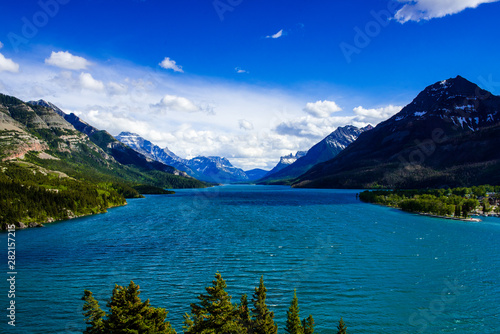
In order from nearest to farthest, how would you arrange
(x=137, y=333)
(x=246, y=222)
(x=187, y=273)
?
(x=137, y=333)
(x=187, y=273)
(x=246, y=222)

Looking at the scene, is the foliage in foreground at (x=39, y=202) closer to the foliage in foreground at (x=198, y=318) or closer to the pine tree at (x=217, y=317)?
the foliage in foreground at (x=198, y=318)

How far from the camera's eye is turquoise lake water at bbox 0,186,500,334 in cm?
3966

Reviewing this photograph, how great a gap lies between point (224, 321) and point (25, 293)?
43184 mm

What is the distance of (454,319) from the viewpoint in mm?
39344

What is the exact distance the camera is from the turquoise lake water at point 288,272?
3966cm

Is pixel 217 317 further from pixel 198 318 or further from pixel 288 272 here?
pixel 288 272

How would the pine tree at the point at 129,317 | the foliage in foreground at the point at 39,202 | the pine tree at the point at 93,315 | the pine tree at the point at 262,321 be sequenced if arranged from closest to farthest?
the pine tree at the point at 129,317
the pine tree at the point at 93,315
the pine tree at the point at 262,321
the foliage in foreground at the point at 39,202

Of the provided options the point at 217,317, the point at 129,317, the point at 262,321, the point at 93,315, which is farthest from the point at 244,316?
the point at 93,315

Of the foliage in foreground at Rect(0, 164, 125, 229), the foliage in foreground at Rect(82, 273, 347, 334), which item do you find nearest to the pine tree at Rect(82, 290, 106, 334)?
the foliage in foreground at Rect(82, 273, 347, 334)

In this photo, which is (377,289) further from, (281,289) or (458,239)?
(458,239)

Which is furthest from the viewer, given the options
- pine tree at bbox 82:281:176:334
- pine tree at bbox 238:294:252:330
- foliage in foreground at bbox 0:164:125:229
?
foliage in foreground at bbox 0:164:125:229

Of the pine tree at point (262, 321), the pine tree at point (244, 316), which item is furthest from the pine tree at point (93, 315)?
the pine tree at point (262, 321)

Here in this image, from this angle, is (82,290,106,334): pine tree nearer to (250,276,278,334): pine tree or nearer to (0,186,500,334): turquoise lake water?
(0,186,500,334): turquoise lake water

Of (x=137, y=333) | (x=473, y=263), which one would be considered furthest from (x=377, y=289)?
(x=137, y=333)
